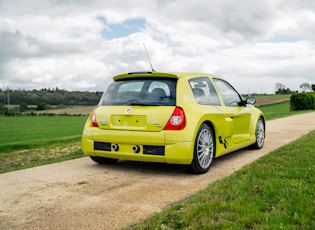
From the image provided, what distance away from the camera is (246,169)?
18.3ft

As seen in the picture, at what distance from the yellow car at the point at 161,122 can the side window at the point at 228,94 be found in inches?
13.1

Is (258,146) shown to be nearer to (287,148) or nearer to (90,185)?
(287,148)

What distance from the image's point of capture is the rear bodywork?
5.46 m

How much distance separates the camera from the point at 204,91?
6.42 metres

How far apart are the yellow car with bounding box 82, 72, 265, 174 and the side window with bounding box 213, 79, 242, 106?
13.1 inches

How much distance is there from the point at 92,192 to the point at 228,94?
3691 mm

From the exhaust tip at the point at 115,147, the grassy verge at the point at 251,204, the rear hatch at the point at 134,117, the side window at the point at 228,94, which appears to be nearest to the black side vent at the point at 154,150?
the rear hatch at the point at 134,117

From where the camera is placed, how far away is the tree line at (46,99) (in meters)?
68.6

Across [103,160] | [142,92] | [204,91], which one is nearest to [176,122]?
[142,92]

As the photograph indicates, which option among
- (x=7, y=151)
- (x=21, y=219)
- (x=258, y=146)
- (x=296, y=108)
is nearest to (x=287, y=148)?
(x=258, y=146)

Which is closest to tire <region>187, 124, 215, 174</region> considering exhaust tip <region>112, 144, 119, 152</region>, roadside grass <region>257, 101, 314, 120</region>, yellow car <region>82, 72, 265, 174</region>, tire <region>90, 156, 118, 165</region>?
yellow car <region>82, 72, 265, 174</region>

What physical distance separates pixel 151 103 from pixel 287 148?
3381 mm

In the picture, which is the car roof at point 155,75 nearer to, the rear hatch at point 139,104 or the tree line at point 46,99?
the rear hatch at point 139,104

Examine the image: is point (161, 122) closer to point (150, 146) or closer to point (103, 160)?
point (150, 146)
